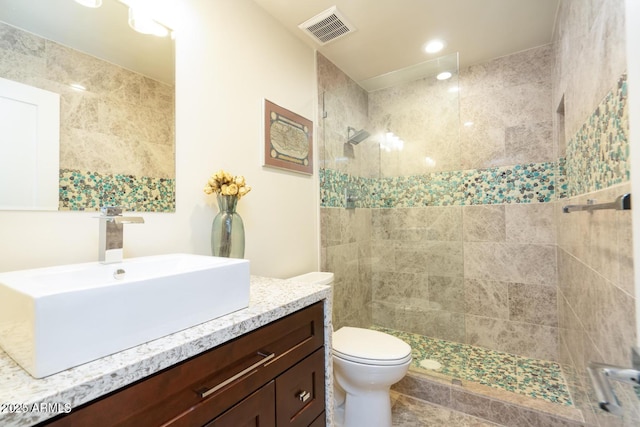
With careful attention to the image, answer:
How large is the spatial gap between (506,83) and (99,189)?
111 inches

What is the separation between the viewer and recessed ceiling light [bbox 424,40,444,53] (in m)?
2.11

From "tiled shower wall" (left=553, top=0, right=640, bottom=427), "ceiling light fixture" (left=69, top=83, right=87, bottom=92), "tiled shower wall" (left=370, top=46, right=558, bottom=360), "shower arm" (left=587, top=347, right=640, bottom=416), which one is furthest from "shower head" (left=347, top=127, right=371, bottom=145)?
"shower arm" (left=587, top=347, right=640, bottom=416)

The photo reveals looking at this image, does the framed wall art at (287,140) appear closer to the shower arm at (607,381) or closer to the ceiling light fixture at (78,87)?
the ceiling light fixture at (78,87)

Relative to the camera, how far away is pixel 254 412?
799 millimetres

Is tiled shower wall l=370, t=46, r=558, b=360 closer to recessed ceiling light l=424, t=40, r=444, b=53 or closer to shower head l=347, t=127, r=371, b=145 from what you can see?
recessed ceiling light l=424, t=40, r=444, b=53

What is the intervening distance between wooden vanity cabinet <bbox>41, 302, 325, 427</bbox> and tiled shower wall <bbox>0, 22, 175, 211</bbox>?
717 millimetres

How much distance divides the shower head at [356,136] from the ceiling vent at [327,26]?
0.74 metres

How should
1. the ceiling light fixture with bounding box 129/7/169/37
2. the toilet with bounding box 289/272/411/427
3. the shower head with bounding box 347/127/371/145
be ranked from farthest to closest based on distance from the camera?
the shower head with bounding box 347/127/371/145, the toilet with bounding box 289/272/411/427, the ceiling light fixture with bounding box 129/7/169/37

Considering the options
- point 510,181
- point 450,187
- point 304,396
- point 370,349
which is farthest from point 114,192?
point 510,181

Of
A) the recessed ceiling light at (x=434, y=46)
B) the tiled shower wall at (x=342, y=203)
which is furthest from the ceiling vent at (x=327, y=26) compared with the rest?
the recessed ceiling light at (x=434, y=46)

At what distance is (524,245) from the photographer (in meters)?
2.24

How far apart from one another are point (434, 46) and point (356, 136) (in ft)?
2.91

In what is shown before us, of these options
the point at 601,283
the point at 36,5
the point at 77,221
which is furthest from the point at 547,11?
the point at 77,221

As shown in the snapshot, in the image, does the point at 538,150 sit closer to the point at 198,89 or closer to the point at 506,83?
the point at 506,83
